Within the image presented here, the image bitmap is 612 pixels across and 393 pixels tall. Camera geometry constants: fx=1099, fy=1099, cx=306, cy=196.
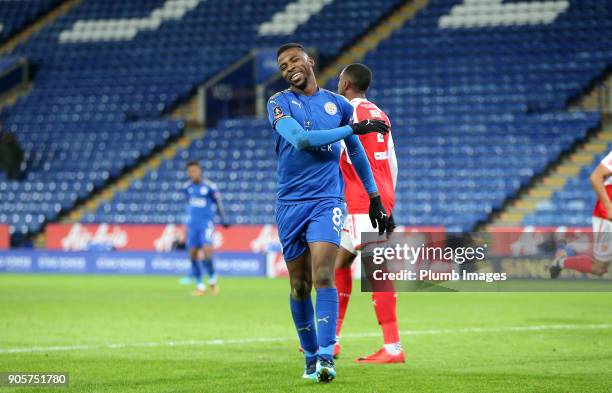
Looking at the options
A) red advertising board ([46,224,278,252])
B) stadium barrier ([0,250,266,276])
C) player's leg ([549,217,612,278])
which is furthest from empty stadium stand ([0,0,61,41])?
player's leg ([549,217,612,278])

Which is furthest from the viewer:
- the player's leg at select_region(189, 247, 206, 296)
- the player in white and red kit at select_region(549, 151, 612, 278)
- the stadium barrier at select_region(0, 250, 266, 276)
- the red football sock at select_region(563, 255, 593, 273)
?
the stadium barrier at select_region(0, 250, 266, 276)

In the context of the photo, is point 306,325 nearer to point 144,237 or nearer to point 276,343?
point 276,343

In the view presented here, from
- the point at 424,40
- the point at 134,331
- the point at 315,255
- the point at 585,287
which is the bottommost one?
the point at 585,287

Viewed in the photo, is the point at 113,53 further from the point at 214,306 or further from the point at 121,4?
the point at 214,306

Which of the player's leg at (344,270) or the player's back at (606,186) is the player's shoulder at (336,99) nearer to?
the player's leg at (344,270)

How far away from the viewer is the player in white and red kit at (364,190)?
905 centimetres

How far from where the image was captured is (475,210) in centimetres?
2645

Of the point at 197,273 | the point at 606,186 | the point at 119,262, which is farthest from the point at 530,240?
the point at 119,262

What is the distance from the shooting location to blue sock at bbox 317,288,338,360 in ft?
24.8

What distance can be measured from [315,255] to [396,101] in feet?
75.7

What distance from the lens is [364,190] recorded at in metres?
9.28

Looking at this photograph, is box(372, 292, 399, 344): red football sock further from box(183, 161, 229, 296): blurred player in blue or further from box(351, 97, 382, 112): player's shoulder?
box(183, 161, 229, 296): blurred player in blue

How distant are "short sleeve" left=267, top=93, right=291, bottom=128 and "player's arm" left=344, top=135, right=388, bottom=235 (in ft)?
1.60

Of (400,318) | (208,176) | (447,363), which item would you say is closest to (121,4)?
(208,176)
